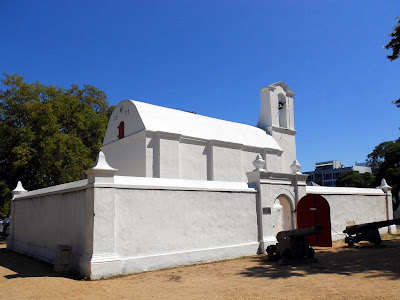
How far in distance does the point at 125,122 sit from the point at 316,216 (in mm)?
9424

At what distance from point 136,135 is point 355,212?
11514 mm

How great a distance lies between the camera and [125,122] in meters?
16.6

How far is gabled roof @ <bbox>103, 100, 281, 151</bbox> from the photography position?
15.8 meters

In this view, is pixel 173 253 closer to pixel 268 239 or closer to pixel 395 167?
pixel 268 239

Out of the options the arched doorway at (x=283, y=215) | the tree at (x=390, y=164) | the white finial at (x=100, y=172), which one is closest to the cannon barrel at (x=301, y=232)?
the arched doorway at (x=283, y=215)

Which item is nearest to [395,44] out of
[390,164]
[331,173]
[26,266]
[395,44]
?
[395,44]

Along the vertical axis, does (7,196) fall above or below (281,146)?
below

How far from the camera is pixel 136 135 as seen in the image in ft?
50.6

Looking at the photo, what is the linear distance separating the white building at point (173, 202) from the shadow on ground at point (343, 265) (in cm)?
117

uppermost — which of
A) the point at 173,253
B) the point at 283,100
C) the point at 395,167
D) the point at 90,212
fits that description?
the point at 283,100

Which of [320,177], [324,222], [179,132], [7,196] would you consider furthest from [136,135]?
[320,177]

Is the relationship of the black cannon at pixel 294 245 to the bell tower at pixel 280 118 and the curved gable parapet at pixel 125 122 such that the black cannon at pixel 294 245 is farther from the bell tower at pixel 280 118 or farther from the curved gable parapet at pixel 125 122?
the bell tower at pixel 280 118

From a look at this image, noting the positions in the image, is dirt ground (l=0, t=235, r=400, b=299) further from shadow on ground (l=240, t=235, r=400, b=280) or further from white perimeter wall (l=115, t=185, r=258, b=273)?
white perimeter wall (l=115, t=185, r=258, b=273)

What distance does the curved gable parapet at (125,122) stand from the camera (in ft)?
51.7
